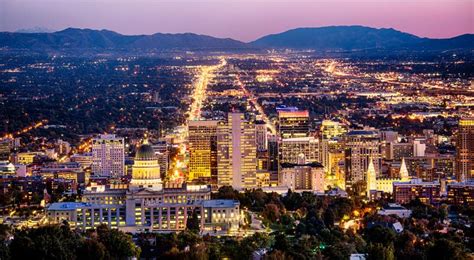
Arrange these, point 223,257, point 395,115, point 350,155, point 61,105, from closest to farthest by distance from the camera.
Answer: point 223,257 < point 350,155 < point 395,115 < point 61,105

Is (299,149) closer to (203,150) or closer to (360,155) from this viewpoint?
(360,155)

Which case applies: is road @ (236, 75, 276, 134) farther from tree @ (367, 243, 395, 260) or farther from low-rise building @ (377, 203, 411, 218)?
tree @ (367, 243, 395, 260)

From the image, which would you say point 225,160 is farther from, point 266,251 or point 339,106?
point 339,106

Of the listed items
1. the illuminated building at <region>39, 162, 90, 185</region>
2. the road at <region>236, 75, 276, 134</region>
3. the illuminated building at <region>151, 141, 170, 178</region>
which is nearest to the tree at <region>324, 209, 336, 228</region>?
the illuminated building at <region>151, 141, 170, 178</region>

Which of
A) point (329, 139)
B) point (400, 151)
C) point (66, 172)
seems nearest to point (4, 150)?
point (66, 172)

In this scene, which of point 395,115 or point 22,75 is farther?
point 22,75

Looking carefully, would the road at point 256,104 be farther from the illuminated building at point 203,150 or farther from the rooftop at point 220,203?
the rooftop at point 220,203

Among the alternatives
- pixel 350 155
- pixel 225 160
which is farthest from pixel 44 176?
pixel 350 155
